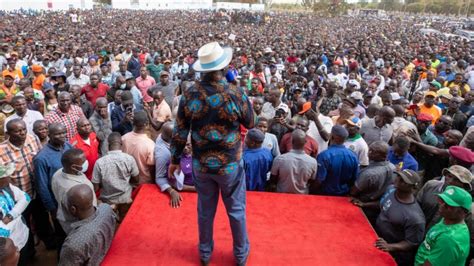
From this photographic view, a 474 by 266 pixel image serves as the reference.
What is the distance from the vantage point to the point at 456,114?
5754 millimetres

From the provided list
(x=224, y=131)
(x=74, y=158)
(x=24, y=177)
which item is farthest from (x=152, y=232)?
(x=24, y=177)

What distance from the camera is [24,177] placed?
3.55m

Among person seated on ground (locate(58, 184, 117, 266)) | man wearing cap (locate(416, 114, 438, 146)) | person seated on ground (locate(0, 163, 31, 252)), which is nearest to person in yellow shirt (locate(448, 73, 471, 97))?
man wearing cap (locate(416, 114, 438, 146))

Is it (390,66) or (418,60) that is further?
(418,60)

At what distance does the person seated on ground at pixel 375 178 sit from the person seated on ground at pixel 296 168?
0.51m

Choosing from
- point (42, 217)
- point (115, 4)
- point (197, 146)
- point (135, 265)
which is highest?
point (115, 4)

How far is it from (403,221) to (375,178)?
0.59 meters

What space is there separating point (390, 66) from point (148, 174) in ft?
30.4

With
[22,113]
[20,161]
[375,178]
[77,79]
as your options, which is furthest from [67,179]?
[77,79]

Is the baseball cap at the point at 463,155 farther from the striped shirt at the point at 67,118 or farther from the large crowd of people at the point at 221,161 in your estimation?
the striped shirt at the point at 67,118

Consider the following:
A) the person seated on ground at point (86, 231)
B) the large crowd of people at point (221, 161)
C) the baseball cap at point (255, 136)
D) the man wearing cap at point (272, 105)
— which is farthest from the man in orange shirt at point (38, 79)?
the person seated on ground at point (86, 231)

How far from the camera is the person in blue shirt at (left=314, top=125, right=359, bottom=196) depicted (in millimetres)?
3734

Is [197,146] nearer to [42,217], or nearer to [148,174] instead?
[148,174]

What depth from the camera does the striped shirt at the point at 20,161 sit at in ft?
11.4
